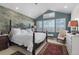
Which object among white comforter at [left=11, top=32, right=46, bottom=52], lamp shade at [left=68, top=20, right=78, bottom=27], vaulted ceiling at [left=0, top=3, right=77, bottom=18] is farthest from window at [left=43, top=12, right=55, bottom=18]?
white comforter at [left=11, top=32, right=46, bottom=52]

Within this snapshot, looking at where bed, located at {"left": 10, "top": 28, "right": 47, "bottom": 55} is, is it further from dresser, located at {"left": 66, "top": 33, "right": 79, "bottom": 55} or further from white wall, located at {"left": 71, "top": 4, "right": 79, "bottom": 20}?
white wall, located at {"left": 71, "top": 4, "right": 79, "bottom": 20}

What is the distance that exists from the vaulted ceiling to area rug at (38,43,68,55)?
2.27ft

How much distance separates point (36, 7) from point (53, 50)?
95 cm

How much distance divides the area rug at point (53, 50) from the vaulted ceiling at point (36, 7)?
2.27 feet

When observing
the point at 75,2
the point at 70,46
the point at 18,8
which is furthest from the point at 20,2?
the point at 70,46

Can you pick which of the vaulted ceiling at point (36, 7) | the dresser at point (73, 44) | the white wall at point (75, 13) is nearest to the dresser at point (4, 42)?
the vaulted ceiling at point (36, 7)

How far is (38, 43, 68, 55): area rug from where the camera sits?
75.6 inches

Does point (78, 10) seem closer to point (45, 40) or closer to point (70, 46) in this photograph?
point (70, 46)

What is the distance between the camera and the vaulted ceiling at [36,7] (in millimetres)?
1912

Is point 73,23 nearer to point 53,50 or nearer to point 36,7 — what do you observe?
Result: point 53,50

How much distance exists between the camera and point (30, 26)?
1.97m

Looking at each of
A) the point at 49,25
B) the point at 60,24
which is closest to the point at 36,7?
the point at 49,25

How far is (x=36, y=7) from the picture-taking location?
6.45 ft

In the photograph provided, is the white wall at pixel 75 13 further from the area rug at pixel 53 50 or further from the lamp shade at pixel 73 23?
the area rug at pixel 53 50
